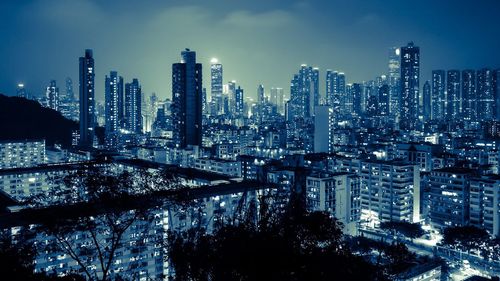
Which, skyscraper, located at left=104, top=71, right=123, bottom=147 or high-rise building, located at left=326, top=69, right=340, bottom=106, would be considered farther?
high-rise building, located at left=326, top=69, right=340, bottom=106

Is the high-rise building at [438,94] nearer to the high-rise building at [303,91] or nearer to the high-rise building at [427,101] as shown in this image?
the high-rise building at [427,101]

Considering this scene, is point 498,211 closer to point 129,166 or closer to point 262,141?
point 129,166

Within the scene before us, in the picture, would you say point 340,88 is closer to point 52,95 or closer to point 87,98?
point 52,95

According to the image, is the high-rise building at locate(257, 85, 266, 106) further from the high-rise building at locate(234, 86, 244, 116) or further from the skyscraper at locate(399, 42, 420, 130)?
the skyscraper at locate(399, 42, 420, 130)

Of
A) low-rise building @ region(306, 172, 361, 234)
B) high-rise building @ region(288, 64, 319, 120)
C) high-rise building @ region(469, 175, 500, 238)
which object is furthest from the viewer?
high-rise building @ region(288, 64, 319, 120)

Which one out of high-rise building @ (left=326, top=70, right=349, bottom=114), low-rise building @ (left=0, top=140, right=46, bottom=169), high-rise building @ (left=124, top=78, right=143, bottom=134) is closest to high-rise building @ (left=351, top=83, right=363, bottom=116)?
high-rise building @ (left=326, top=70, right=349, bottom=114)

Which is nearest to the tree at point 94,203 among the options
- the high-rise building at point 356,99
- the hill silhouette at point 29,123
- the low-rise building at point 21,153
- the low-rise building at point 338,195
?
the low-rise building at point 338,195

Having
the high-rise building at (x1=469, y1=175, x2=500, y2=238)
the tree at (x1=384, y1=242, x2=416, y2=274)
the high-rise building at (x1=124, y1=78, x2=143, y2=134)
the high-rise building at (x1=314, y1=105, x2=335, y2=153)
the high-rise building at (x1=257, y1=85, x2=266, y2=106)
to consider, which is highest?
the high-rise building at (x1=257, y1=85, x2=266, y2=106)

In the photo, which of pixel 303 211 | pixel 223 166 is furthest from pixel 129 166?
pixel 303 211

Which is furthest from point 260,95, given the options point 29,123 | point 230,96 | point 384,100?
point 29,123
